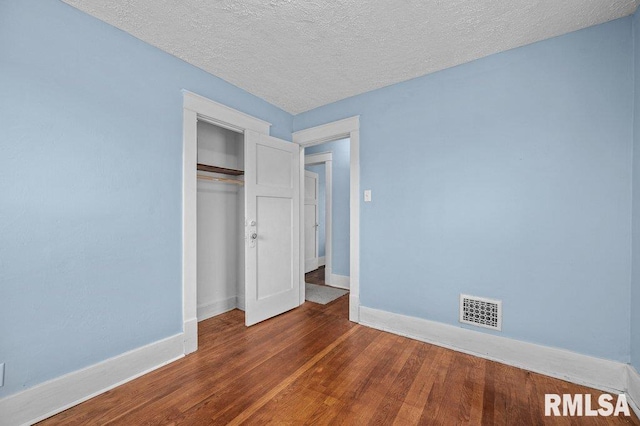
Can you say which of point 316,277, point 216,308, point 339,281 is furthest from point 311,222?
point 216,308

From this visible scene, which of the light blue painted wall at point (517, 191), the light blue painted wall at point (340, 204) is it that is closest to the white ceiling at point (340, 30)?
the light blue painted wall at point (517, 191)

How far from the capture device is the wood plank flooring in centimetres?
151

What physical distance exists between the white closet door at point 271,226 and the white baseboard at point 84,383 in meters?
0.83

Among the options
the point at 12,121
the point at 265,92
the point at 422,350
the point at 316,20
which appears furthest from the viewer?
the point at 265,92

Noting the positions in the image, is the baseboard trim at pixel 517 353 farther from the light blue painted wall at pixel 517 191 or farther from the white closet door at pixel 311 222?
the white closet door at pixel 311 222

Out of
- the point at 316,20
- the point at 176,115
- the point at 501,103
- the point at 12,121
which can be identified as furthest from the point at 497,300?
the point at 12,121

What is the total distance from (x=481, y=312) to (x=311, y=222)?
12.0 ft

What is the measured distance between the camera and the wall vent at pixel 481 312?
2.12 m

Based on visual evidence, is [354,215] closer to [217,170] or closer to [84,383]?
[217,170]

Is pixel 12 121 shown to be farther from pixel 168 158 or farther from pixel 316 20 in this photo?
pixel 316 20

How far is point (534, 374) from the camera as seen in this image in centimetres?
192

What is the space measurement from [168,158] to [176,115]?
38 centimetres

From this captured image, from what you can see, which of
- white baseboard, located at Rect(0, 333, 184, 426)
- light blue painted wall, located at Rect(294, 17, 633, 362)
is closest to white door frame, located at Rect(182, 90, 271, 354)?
white baseboard, located at Rect(0, 333, 184, 426)

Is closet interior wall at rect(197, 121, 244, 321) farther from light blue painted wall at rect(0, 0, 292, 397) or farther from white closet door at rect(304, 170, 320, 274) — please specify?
white closet door at rect(304, 170, 320, 274)
